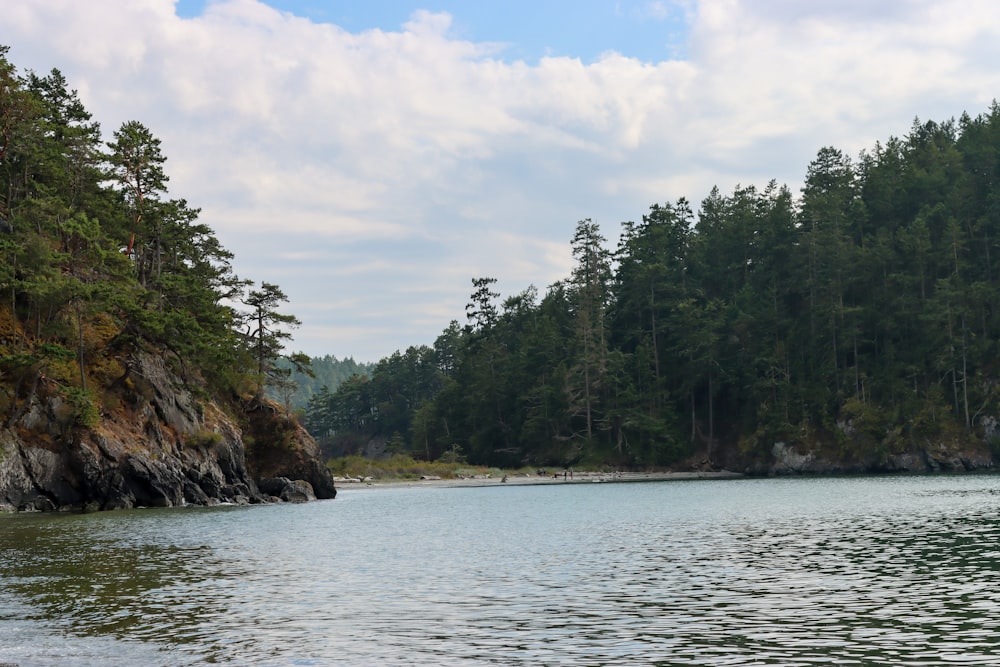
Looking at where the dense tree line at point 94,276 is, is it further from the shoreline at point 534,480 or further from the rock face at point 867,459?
the rock face at point 867,459

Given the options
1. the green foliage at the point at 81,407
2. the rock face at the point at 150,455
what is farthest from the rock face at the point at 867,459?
the green foliage at the point at 81,407

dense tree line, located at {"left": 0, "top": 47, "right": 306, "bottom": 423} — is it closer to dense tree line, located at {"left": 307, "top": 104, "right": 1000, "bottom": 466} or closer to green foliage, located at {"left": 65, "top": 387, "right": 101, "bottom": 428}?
green foliage, located at {"left": 65, "top": 387, "right": 101, "bottom": 428}

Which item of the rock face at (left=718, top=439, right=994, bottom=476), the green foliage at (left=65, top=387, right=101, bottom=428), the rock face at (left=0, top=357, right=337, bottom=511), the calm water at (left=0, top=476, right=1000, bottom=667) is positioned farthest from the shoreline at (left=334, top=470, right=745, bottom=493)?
the calm water at (left=0, top=476, right=1000, bottom=667)

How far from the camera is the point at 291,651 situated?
57.0 ft

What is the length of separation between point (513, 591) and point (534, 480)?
90.6 meters

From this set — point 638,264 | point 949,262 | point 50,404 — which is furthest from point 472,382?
point 50,404

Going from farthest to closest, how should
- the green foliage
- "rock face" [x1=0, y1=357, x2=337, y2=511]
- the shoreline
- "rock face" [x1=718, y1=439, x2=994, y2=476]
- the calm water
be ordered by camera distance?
the shoreline → "rock face" [x1=718, y1=439, x2=994, y2=476] → the green foliage → "rock face" [x1=0, y1=357, x2=337, y2=511] → the calm water

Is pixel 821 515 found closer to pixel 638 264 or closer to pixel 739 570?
pixel 739 570

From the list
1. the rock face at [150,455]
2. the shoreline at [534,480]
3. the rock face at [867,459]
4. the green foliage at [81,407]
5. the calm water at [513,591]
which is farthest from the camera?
the shoreline at [534,480]

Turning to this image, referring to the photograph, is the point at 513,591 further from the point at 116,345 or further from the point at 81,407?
the point at 116,345

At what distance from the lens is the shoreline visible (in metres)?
108

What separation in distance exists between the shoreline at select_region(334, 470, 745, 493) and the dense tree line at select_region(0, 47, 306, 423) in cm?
2592

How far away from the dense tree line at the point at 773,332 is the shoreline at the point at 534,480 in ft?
20.0

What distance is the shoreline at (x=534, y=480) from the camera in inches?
4250
